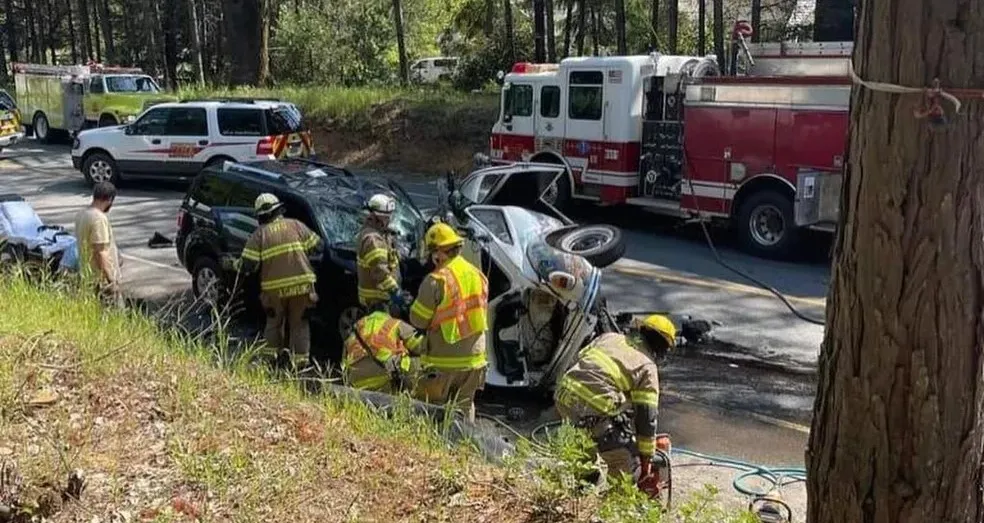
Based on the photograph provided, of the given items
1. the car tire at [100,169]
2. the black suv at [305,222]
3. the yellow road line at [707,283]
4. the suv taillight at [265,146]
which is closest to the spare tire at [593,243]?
the black suv at [305,222]

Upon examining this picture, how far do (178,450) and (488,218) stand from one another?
3.96m

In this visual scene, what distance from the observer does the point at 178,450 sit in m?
3.79

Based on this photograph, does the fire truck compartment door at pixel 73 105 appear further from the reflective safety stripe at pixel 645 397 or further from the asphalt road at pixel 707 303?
the reflective safety stripe at pixel 645 397

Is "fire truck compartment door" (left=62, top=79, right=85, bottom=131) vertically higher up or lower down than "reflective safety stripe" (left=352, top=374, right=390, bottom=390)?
higher up

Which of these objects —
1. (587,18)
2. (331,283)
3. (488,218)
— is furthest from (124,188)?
(587,18)

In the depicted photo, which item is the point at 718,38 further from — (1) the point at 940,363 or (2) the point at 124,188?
(1) the point at 940,363

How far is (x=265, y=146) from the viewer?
18188 mm

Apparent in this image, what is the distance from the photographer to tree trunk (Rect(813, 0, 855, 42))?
17672 mm

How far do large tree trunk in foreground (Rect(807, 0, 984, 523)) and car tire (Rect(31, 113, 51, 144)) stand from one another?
30.4 meters

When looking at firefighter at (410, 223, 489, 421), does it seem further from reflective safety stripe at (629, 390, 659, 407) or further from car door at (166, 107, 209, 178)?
car door at (166, 107, 209, 178)

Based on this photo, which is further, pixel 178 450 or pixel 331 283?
pixel 331 283

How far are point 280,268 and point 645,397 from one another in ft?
12.1

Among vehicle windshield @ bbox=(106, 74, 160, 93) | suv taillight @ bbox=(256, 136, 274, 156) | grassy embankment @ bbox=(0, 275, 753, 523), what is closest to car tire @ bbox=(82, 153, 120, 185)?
suv taillight @ bbox=(256, 136, 274, 156)

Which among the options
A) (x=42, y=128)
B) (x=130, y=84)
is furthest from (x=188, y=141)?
(x=42, y=128)
